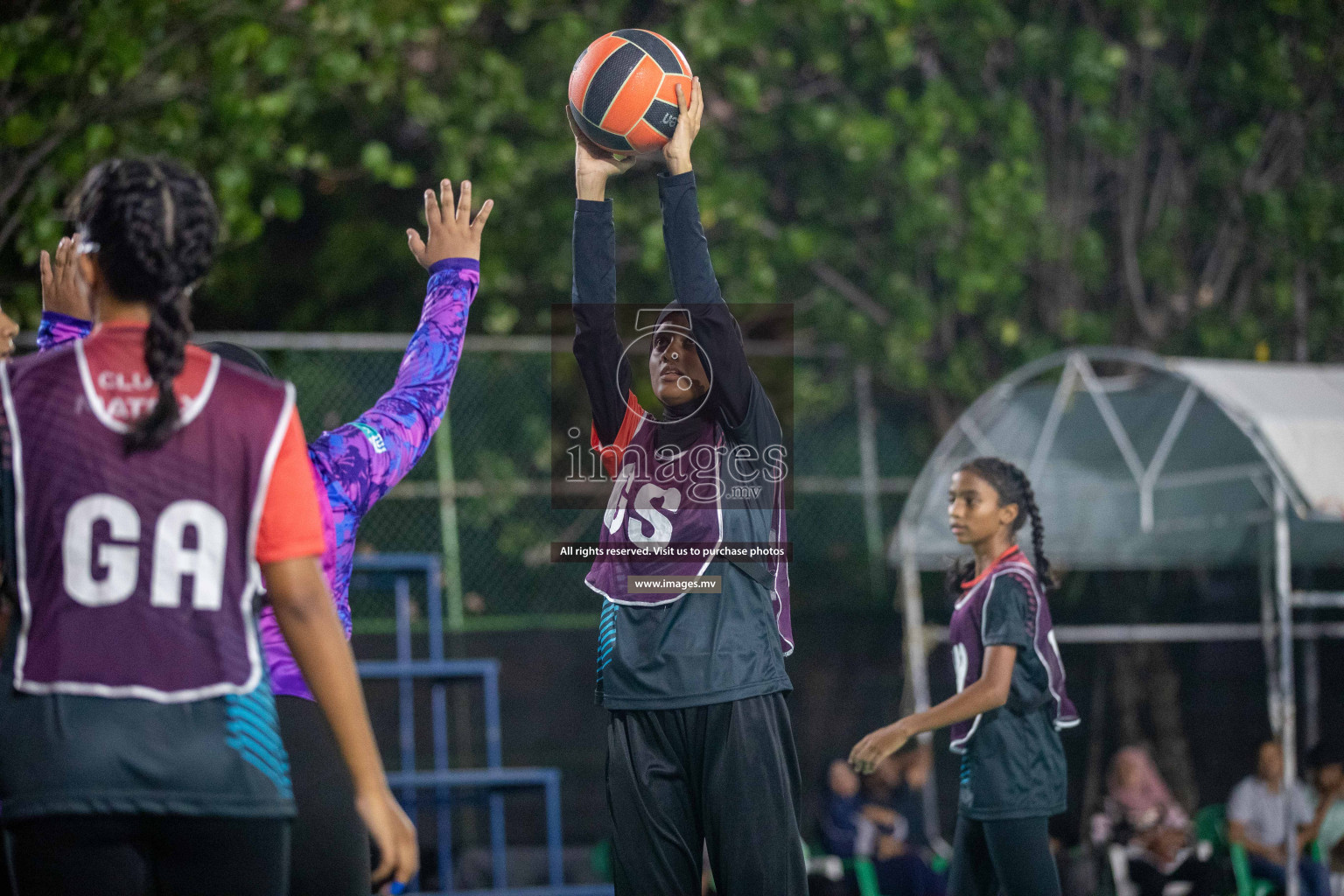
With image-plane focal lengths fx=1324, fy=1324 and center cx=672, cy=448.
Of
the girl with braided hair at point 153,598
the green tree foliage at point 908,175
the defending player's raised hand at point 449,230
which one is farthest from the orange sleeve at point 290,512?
the green tree foliage at point 908,175

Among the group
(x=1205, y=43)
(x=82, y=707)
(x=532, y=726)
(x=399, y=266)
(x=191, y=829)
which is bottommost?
(x=532, y=726)

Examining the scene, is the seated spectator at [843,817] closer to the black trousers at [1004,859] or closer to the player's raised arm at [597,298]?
the black trousers at [1004,859]

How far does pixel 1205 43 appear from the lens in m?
11.0

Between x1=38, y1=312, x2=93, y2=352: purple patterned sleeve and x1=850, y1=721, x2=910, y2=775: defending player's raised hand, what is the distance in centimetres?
257

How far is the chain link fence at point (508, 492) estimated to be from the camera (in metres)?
8.77

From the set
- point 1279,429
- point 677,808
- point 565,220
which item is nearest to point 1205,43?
point 1279,429

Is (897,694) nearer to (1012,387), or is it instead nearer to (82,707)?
(1012,387)

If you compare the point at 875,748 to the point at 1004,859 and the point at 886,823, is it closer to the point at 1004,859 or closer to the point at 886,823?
the point at 1004,859

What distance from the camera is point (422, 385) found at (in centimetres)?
316

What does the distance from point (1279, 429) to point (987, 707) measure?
169 inches

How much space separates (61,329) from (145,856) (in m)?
1.95

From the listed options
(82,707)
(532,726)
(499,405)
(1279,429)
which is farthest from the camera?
(499,405)

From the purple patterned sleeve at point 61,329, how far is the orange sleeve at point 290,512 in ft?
5.37

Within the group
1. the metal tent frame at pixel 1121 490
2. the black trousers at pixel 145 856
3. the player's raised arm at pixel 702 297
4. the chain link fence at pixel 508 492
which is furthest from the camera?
the metal tent frame at pixel 1121 490
